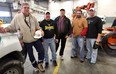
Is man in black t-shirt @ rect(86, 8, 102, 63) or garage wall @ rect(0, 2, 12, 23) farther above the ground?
garage wall @ rect(0, 2, 12, 23)

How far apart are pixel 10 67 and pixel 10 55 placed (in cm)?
27

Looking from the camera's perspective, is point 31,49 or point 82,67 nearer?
point 31,49

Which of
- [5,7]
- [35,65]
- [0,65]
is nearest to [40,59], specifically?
[35,65]

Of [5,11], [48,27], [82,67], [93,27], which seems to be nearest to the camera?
[48,27]

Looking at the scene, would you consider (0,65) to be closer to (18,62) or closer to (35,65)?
(18,62)

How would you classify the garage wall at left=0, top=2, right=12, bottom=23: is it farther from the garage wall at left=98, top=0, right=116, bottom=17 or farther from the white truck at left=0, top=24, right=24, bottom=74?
the white truck at left=0, top=24, right=24, bottom=74

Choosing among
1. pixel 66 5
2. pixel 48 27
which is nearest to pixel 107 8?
pixel 66 5

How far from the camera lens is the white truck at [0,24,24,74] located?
95.8 inches

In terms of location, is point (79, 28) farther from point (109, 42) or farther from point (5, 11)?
point (5, 11)

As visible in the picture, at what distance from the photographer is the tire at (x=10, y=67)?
2482 mm

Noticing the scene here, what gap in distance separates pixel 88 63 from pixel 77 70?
2.52 feet

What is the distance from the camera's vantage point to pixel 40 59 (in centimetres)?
374

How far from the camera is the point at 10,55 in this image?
275 cm

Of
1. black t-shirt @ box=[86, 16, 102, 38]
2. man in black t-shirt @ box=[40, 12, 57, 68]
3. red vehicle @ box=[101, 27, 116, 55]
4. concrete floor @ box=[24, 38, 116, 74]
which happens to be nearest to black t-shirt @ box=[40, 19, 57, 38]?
man in black t-shirt @ box=[40, 12, 57, 68]
